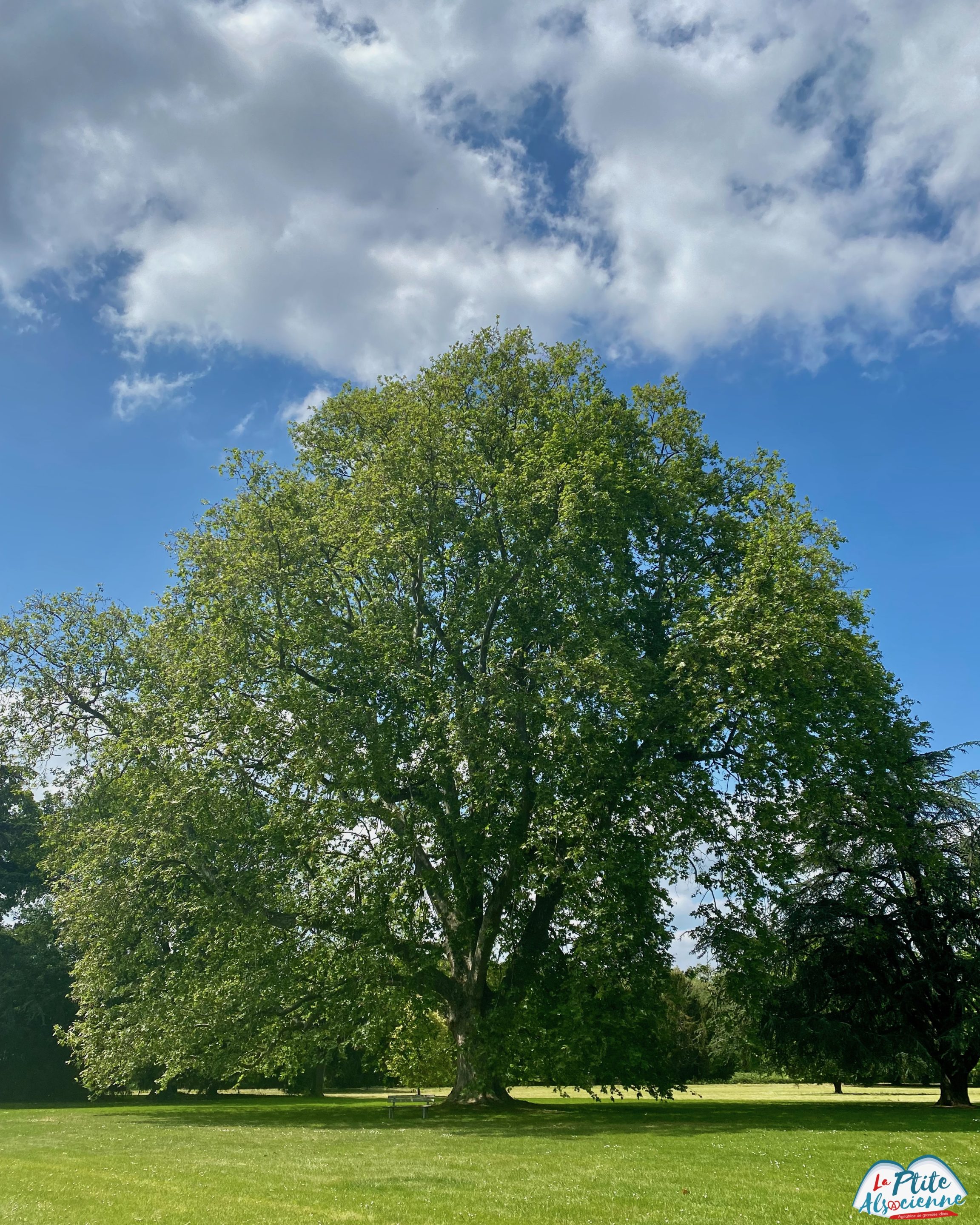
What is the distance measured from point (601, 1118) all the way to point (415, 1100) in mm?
14841

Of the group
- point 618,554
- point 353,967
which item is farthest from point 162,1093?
point 618,554

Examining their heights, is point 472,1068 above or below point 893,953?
below

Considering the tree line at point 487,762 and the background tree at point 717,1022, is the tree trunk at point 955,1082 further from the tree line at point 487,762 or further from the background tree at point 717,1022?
the background tree at point 717,1022

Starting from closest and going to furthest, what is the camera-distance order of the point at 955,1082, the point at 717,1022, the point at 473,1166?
the point at 473,1166 < the point at 955,1082 < the point at 717,1022

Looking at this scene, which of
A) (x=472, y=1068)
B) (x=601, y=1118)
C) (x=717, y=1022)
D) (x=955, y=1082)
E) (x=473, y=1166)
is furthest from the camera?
(x=717, y=1022)

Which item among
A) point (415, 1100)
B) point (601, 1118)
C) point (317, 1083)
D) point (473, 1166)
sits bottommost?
point (317, 1083)

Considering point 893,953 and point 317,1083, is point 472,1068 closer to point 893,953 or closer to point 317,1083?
point 893,953

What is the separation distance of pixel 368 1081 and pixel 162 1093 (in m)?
19.7

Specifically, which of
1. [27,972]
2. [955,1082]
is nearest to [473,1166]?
[955,1082]

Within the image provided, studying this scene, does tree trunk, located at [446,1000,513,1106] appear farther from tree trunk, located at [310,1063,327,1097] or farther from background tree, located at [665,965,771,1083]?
tree trunk, located at [310,1063,327,1097]

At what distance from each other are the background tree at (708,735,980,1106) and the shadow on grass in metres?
1.95

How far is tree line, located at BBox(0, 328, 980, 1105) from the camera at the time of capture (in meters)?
23.7

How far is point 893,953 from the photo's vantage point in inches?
1259

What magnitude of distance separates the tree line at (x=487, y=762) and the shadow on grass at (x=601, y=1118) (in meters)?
1.39
